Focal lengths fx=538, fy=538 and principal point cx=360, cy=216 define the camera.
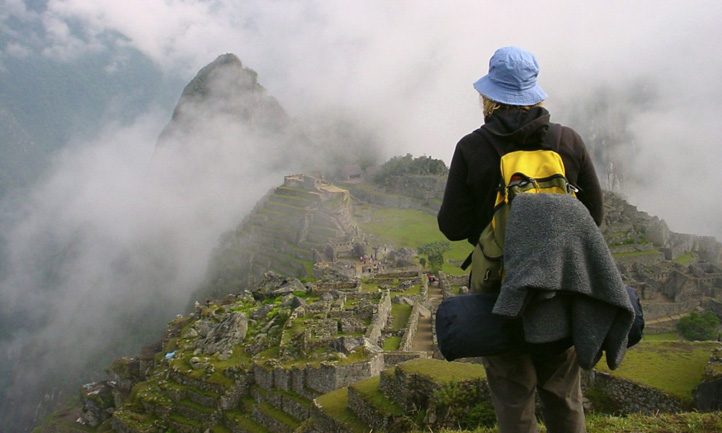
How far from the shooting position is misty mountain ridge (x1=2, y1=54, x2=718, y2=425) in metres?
45.7

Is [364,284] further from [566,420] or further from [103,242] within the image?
[103,242]

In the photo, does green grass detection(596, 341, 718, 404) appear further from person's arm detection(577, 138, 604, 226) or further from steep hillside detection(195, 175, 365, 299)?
steep hillside detection(195, 175, 365, 299)

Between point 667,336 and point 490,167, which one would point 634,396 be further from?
point 667,336

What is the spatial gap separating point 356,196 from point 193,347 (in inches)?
2132

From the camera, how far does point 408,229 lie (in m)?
52.9

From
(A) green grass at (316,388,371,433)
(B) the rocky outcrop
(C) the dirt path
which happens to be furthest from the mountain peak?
(B) the rocky outcrop

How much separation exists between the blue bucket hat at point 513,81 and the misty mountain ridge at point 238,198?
30.3m

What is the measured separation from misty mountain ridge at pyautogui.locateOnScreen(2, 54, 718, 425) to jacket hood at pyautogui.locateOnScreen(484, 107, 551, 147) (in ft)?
99.8

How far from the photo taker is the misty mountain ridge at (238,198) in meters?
45.7

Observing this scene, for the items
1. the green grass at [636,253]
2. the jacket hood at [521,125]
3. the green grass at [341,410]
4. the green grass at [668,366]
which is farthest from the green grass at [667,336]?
the jacket hood at [521,125]

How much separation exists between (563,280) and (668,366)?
5.17 meters

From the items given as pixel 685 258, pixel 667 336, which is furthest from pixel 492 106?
pixel 685 258

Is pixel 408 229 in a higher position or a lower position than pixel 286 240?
higher

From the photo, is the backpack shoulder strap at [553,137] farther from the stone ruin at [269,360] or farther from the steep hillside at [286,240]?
the steep hillside at [286,240]
